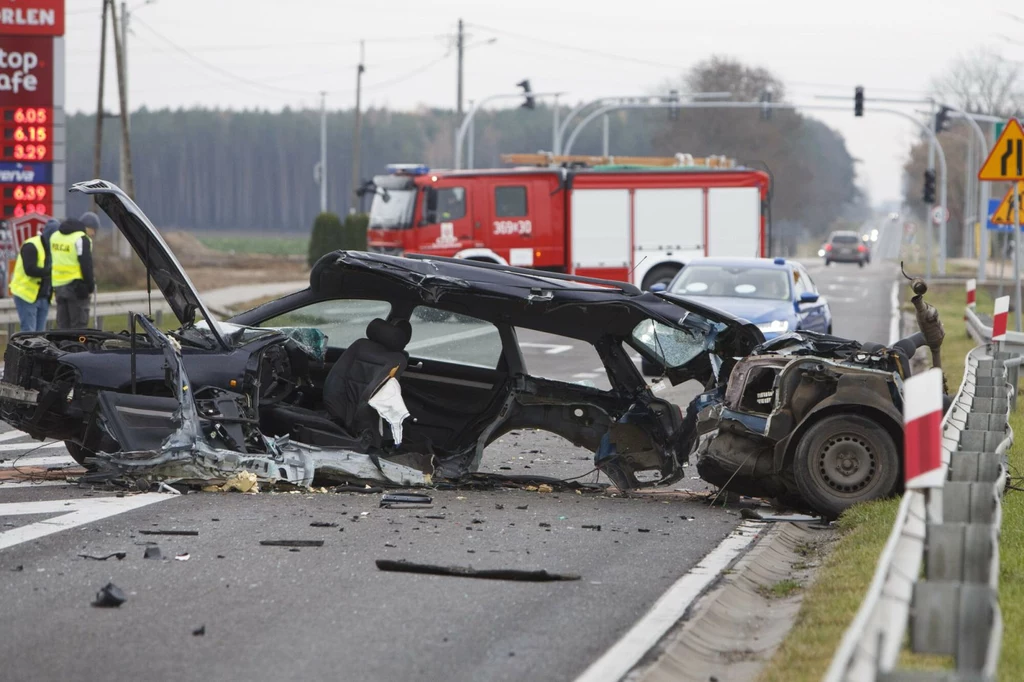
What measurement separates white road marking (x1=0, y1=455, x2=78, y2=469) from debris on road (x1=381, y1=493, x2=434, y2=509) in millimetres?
2882

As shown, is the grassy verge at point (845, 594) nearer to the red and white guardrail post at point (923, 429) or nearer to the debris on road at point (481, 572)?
the red and white guardrail post at point (923, 429)

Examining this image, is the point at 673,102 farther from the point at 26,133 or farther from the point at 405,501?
the point at 405,501

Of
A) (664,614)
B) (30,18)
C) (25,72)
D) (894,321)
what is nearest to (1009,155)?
(894,321)

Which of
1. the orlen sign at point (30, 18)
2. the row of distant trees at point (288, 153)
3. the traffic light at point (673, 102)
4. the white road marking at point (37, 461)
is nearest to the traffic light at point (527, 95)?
the traffic light at point (673, 102)

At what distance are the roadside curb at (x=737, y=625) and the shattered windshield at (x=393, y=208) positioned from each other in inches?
886

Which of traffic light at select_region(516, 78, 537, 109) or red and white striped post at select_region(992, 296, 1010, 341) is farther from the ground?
traffic light at select_region(516, 78, 537, 109)

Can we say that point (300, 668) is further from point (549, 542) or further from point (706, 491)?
point (706, 491)

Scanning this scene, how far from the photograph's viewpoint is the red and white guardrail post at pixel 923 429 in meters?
4.82

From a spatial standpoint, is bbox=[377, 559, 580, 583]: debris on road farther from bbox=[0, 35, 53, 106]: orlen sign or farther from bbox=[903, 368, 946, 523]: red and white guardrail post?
bbox=[0, 35, 53, 106]: orlen sign

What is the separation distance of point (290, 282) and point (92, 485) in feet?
111

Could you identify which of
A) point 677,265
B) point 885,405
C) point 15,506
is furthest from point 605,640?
point 677,265

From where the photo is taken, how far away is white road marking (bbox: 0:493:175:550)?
24.7 feet

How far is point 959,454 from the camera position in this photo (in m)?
6.84

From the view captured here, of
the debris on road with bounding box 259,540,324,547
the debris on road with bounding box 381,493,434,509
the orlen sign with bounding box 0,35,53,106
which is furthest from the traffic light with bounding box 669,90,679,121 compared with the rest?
the debris on road with bounding box 259,540,324,547
